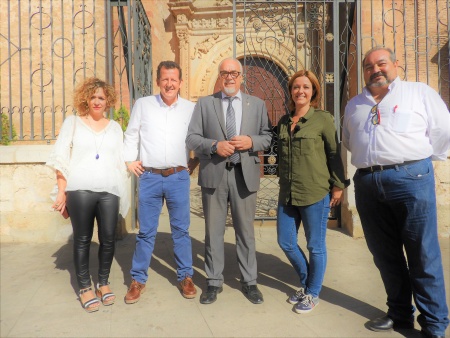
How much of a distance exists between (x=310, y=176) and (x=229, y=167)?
638mm

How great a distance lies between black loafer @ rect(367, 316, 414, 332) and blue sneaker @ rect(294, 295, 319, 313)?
0.41 metres

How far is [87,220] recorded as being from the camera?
108 inches

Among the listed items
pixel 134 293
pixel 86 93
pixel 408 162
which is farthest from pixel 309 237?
pixel 86 93

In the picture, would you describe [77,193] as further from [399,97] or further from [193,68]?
[193,68]

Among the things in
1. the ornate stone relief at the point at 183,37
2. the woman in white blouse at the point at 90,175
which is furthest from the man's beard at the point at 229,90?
the ornate stone relief at the point at 183,37

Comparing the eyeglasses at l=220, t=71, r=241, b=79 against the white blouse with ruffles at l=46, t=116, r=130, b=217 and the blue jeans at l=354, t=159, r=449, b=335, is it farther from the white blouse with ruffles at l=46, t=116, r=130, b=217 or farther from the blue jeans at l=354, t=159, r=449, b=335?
the blue jeans at l=354, t=159, r=449, b=335

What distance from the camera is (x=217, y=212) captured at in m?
2.92

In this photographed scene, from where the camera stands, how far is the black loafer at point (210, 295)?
2830 mm

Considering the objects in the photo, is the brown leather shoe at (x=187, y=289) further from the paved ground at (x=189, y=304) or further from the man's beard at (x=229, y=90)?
the man's beard at (x=229, y=90)

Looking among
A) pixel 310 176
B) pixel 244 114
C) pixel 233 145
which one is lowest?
pixel 310 176

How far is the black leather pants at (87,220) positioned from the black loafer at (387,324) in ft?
6.63

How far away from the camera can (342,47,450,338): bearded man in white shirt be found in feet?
7.18

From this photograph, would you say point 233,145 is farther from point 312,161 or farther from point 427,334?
point 427,334

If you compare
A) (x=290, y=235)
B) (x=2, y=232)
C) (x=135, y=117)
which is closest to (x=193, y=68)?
(x=2, y=232)
